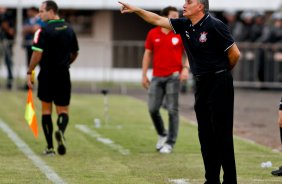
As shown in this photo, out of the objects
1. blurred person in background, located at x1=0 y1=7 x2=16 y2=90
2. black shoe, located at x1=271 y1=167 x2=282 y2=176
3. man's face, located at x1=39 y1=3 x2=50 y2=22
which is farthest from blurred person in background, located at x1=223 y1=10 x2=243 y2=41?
black shoe, located at x1=271 y1=167 x2=282 y2=176

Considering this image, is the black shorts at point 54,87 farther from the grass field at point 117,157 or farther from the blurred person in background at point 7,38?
the blurred person in background at point 7,38

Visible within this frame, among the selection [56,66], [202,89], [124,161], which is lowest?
[124,161]

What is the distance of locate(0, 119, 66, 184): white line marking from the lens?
1067 centimetres

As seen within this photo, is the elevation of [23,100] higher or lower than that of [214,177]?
lower

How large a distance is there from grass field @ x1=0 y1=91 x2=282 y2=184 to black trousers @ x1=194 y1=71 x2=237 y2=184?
892 mm

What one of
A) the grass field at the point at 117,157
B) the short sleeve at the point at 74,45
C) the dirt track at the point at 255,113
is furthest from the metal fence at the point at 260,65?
the short sleeve at the point at 74,45

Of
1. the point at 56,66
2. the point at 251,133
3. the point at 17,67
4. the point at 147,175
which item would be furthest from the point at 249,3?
the point at 147,175

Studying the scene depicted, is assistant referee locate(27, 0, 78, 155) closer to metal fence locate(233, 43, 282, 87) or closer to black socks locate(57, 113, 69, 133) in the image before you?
black socks locate(57, 113, 69, 133)

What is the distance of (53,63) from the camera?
1308cm

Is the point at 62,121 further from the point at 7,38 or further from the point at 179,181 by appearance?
the point at 7,38

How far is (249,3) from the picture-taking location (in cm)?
3031

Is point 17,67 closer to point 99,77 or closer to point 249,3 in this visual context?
point 99,77

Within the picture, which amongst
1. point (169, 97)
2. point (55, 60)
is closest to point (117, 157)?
point (169, 97)

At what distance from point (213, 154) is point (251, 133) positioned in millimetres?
7007
